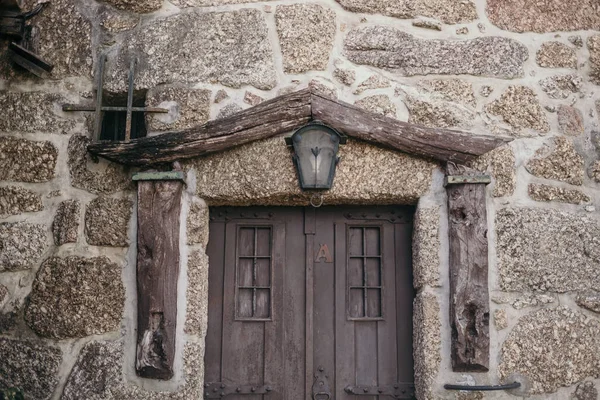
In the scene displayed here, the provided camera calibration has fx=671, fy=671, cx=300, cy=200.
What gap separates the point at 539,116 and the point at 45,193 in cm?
259

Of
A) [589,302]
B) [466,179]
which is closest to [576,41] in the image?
[466,179]

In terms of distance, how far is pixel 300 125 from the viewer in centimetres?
334

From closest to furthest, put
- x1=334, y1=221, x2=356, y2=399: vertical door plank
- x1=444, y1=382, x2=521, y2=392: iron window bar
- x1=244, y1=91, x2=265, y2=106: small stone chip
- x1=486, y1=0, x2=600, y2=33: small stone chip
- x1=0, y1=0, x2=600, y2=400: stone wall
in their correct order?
x1=444, y1=382, x2=521, y2=392: iron window bar → x1=0, y1=0, x2=600, y2=400: stone wall → x1=334, y1=221, x2=356, y2=399: vertical door plank → x1=244, y1=91, x2=265, y2=106: small stone chip → x1=486, y1=0, x2=600, y2=33: small stone chip

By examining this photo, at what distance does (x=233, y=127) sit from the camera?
10.9 ft

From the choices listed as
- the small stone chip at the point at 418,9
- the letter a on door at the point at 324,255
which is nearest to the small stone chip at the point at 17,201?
the letter a on door at the point at 324,255

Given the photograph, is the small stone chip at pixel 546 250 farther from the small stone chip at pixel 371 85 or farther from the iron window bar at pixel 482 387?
the small stone chip at pixel 371 85

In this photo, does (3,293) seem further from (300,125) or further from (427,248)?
(427,248)

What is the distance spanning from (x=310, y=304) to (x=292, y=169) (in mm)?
690

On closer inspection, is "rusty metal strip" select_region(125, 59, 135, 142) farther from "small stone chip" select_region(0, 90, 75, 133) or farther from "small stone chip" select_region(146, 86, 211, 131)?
"small stone chip" select_region(0, 90, 75, 133)

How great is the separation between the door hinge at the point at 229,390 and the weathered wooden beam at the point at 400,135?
133 centimetres

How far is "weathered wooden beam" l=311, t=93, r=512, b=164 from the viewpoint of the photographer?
10.8ft

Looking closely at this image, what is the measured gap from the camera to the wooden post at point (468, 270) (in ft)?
10.3

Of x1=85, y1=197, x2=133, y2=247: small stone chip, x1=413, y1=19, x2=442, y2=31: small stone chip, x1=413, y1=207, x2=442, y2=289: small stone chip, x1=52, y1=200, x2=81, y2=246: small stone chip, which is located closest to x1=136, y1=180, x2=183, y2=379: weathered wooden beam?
x1=85, y1=197, x2=133, y2=247: small stone chip

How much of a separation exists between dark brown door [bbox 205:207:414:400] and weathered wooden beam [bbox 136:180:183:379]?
255 mm
